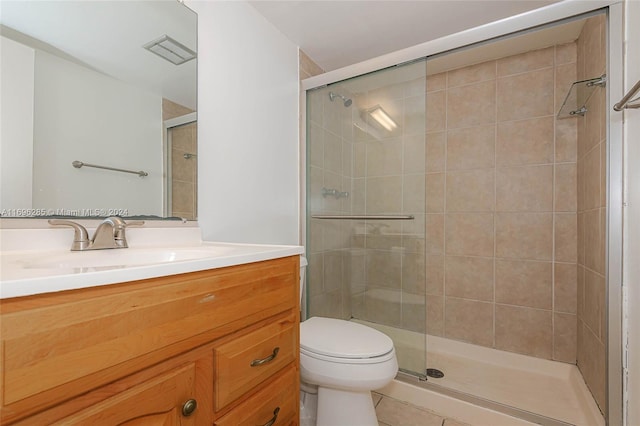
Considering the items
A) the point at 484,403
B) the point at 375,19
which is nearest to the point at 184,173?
the point at 375,19

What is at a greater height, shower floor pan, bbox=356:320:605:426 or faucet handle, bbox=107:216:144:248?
faucet handle, bbox=107:216:144:248

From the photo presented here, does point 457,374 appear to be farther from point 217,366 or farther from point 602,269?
point 217,366

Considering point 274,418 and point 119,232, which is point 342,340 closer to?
point 274,418

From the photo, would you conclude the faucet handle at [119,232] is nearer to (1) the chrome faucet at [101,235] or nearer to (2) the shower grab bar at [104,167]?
(1) the chrome faucet at [101,235]

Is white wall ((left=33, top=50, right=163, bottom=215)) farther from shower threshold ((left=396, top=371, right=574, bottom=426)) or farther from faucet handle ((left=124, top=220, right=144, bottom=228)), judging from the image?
shower threshold ((left=396, top=371, right=574, bottom=426))

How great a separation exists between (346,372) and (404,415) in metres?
0.61

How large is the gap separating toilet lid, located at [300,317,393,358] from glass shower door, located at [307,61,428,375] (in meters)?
0.41

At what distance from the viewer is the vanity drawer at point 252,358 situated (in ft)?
2.35

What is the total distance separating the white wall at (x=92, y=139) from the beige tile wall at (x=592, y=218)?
1901 mm

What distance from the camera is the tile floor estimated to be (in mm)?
1463

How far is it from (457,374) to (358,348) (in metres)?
1.08

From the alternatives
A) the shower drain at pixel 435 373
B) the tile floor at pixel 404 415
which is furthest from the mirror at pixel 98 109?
the shower drain at pixel 435 373

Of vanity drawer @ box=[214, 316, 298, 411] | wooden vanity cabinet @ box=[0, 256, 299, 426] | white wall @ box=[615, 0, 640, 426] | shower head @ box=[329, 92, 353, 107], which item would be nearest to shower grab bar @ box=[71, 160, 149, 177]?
wooden vanity cabinet @ box=[0, 256, 299, 426]

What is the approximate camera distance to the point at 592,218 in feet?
5.07
